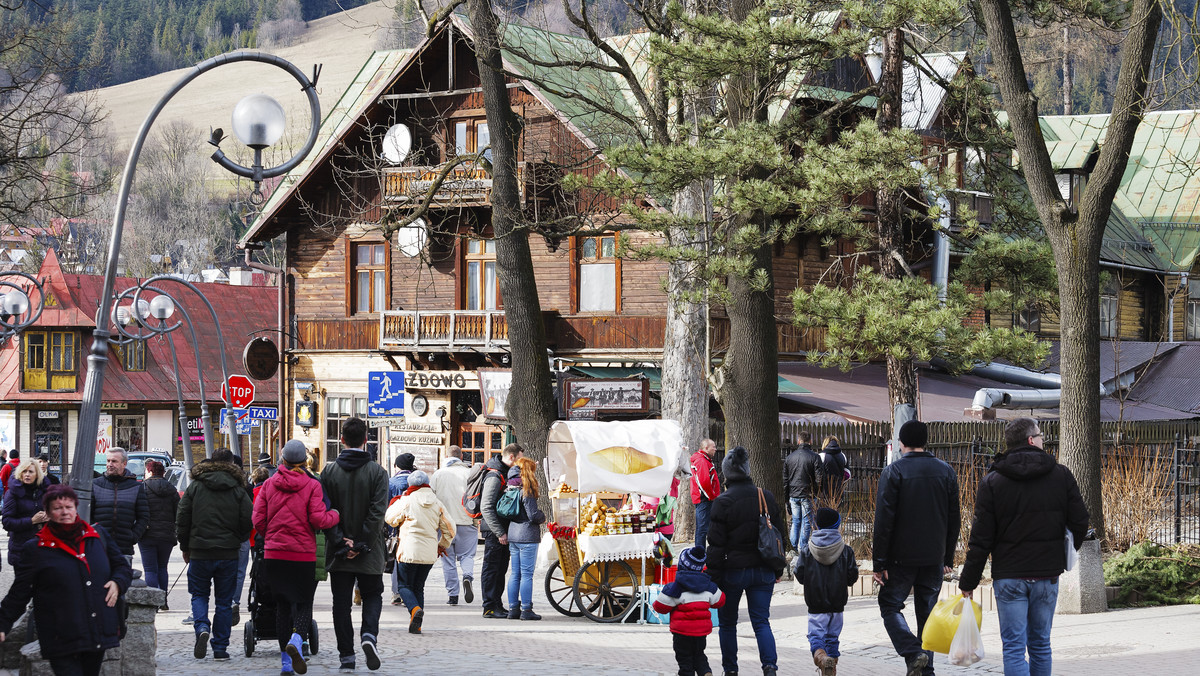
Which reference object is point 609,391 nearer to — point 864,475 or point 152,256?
point 864,475

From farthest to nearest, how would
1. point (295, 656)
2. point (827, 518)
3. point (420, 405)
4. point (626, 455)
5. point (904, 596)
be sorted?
point (420, 405)
point (626, 455)
point (295, 656)
point (827, 518)
point (904, 596)

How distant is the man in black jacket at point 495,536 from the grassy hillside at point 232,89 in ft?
464

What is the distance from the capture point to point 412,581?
13352 millimetres

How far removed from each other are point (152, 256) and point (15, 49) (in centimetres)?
7658

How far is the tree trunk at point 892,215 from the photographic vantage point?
2002 cm

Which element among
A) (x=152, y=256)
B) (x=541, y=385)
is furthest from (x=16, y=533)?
(x=152, y=256)

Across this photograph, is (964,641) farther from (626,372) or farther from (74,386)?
(74,386)

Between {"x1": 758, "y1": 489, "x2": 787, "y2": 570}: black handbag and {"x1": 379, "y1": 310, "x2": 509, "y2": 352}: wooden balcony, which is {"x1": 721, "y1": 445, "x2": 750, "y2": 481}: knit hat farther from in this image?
{"x1": 379, "y1": 310, "x2": 509, "y2": 352}: wooden balcony

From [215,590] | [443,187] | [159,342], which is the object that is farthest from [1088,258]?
[159,342]

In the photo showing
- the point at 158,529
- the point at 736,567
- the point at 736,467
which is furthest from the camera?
the point at 158,529

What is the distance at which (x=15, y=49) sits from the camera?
15352 millimetres

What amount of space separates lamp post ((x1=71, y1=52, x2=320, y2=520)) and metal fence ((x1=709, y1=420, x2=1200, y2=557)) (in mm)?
9087

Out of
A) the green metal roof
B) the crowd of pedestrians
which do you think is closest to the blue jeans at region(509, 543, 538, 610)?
the crowd of pedestrians

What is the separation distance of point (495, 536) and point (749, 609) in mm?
4889
